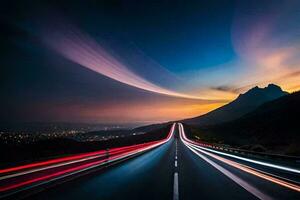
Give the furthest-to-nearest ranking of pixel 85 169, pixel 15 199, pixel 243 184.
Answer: pixel 85 169, pixel 243 184, pixel 15 199

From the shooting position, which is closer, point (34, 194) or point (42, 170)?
point (34, 194)

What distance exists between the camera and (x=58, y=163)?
484 inches

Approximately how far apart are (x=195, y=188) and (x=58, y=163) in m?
6.13

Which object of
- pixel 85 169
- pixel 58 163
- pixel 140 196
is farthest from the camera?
pixel 85 169

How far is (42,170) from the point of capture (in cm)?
1108

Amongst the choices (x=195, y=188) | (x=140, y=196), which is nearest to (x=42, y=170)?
(x=140, y=196)

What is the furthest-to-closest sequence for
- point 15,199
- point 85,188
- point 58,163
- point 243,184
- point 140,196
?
point 58,163 < point 243,184 < point 85,188 < point 140,196 < point 15,199

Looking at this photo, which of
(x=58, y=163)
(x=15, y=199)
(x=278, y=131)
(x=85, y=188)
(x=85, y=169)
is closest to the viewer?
(x=15, y=199)

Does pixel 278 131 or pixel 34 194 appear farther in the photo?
pixel 278 131

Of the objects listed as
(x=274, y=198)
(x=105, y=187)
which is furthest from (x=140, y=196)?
(x=274, y=198)

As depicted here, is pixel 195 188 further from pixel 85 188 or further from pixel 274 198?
pixel 85 188

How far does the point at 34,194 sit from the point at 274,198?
6834 millimetres

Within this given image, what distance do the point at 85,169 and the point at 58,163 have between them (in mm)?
2495

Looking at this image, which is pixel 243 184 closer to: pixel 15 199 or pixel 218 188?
pixel 218 188
